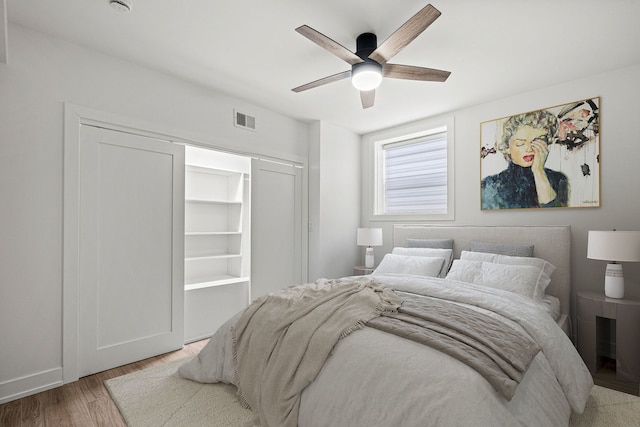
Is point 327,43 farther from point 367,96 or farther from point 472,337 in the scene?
point 472,337

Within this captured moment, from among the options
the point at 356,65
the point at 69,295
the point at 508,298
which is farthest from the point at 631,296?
Answer: the point at 69,295

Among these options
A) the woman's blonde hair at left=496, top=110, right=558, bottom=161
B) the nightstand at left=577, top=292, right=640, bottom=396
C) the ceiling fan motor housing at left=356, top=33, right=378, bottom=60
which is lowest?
the nightstand at left=577, top=292, right=640, bottom=396

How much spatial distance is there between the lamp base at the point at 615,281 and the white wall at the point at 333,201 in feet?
9.12

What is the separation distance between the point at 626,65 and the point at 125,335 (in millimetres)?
4913

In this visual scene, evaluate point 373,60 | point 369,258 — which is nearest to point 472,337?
point 373,60

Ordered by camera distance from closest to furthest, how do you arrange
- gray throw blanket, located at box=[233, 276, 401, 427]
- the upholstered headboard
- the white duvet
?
the white duvet
gray throw blanket, located at box=[233, 276, 401, 427]
the upholstered headboard

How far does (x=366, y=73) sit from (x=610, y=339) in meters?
3.09

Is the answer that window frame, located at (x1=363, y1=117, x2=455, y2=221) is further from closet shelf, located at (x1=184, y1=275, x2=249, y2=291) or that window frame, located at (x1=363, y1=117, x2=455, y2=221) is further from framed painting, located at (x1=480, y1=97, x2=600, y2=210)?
closet shelf, located at (x1=184, y1=275, x2=249, y2=291)

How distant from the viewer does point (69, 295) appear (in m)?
2.45

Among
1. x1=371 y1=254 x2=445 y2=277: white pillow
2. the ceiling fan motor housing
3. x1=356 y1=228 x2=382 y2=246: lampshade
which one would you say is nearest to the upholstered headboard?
x1=371 y1=254 x2=445 y2=277: white pillow

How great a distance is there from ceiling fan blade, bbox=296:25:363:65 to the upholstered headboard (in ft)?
7.44

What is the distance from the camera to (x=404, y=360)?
1467mm

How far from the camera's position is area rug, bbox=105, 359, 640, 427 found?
192cm

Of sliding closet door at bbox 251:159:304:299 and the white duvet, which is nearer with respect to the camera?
the white duvet
